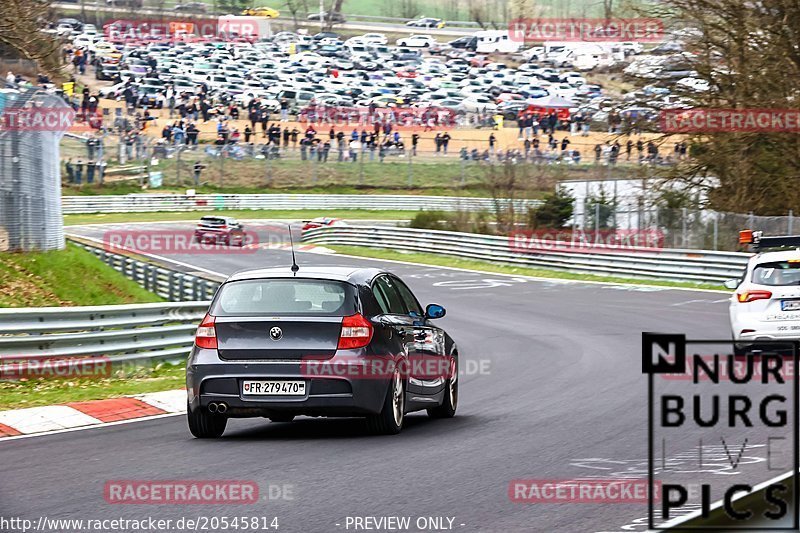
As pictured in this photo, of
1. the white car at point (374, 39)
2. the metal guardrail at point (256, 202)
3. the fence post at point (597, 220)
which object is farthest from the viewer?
the white car at point (374, 39)

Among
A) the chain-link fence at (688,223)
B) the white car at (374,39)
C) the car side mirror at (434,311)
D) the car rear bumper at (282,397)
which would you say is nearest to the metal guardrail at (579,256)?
the chain-link fence at (688,223)

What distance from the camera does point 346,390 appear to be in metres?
9.92

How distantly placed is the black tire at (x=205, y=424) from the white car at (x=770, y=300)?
8.62 meters

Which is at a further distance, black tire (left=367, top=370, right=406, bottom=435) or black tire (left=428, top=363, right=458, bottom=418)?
black tire (left=428, top=363, right=458, bottom=418)

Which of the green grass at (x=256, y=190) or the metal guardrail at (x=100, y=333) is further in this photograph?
the green grass at (x=256, y=190)

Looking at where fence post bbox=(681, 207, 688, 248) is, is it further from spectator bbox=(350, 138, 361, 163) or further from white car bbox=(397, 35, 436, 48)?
white car bbox=(397, 35, 436, 48)

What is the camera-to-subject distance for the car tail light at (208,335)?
1015 centimetres

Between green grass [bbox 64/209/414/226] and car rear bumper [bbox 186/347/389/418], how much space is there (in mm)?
45856

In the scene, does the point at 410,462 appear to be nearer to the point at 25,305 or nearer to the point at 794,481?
the point at 794,481

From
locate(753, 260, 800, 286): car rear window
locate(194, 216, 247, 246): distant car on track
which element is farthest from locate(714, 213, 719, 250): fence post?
locate(194, 216, 247, 246): distant car on track

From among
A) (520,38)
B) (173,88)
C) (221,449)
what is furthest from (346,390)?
(520,38)

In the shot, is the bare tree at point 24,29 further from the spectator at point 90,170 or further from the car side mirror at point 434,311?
the spectator at point 90,170

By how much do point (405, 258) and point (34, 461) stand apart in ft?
112

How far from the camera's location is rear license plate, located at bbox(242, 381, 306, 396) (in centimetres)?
992
